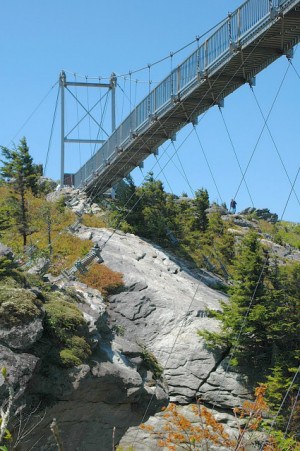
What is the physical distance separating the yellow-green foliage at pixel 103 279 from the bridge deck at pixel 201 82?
5214mm

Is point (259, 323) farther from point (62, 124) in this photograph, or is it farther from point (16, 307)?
point (62, 124)

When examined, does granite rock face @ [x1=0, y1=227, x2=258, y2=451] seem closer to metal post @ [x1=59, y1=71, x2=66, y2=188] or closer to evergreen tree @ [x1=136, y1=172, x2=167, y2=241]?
evergreen tree @ [x1=136, y1=172, x2=167, y2=241]

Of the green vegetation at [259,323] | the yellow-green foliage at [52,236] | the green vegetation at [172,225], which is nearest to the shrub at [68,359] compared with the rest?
the green vegetation at [259,323]

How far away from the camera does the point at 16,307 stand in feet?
54.3

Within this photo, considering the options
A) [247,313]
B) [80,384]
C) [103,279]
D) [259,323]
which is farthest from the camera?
[103,279]

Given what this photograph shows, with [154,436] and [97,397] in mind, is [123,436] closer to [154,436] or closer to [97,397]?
[154,436]

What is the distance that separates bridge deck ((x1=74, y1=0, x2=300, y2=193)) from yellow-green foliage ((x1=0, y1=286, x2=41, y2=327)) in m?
8.86

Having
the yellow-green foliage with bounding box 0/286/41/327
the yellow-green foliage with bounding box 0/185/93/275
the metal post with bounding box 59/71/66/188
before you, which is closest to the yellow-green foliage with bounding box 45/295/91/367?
the yellow-green foliage with bounding box 0/286/41/327

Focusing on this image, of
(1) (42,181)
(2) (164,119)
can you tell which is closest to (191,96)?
(2) (164,119)

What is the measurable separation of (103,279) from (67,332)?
19.7ft

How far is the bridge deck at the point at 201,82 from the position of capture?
1986 centimetres

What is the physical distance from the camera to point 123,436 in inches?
779

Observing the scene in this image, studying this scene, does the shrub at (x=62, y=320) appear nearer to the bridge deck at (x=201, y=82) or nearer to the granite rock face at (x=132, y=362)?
the granite rock face at (x=132, y=362)

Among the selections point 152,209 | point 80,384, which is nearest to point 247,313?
point 80,384
